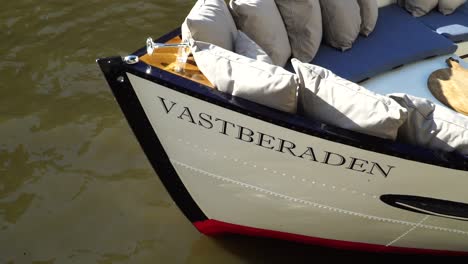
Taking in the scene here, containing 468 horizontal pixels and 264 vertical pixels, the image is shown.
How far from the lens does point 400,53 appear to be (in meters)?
3.60

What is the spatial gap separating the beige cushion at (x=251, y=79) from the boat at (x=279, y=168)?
0.04 m

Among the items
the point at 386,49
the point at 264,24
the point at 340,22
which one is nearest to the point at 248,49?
the point at 264,24

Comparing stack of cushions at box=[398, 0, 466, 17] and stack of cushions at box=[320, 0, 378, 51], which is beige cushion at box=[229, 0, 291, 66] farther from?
stack of cushions at box=[398, 0, 466, 17]

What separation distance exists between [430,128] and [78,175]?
8.10ft

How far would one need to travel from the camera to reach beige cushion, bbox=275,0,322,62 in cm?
323

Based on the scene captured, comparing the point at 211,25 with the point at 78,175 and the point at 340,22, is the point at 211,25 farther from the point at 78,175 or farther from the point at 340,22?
the point at 78,175

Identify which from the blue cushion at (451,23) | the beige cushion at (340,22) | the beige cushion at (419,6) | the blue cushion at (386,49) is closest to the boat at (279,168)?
the blue cushion at (386,49)

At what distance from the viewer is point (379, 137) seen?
2.19m

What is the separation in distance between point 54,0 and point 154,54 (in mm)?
3785

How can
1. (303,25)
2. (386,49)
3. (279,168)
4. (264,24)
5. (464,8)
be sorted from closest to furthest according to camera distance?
1. (279,168)
2. (264,24)
3. (303,25)
4. (386,49)
5. (464,8)

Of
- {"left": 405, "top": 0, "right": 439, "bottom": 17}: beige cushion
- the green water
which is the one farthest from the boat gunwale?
{"left": 405, "top": 0, "right": 439, "bottom": 17}: beige cushion

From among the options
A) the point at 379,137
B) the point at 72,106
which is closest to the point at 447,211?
the point at 379,137

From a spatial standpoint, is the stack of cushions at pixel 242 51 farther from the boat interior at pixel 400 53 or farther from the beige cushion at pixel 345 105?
the boat interior at pixel 400 53

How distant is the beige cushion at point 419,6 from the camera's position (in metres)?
4.20
